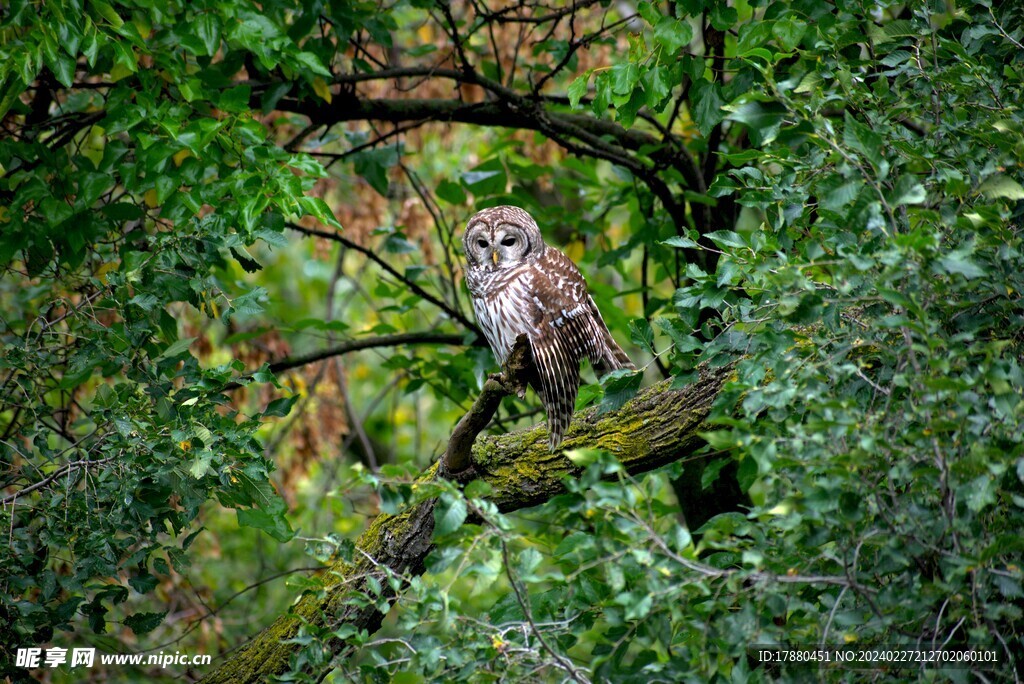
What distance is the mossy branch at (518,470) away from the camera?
3297 millimetres

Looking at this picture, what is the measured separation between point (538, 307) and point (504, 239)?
0.53m

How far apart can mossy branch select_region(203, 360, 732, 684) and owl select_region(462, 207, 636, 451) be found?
4.8 inches

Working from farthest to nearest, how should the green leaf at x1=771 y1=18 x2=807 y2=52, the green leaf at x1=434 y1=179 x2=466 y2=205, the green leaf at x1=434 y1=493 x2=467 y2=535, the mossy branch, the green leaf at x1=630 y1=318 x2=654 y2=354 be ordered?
the green leaf at x1=434 y1=179 x2=466 y2=205 → the mossy branch → the green leaf at x1=771 y1=18 x2=807 y2=52 → the green leaf at x1=630 y1=318 x2=654 y2=354 → the green leaf at x1=434 y1=493 x2=467 y2=535

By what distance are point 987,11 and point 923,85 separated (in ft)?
1.32

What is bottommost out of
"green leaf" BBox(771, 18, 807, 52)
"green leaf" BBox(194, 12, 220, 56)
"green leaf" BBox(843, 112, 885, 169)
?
"green leaf" BBox(843, 112, 885, 169)

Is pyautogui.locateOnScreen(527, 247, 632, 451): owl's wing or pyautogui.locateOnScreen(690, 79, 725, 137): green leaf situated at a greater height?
pyautogui.locateOnScreen(690, 79, 725, 137): green leaf

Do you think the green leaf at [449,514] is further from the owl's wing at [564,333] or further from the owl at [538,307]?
the owl's wing at [564,333]

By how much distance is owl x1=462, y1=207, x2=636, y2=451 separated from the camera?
367 cm

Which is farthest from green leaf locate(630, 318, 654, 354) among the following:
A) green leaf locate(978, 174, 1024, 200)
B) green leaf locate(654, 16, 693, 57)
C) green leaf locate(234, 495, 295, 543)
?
green leaf locate(234, 495, 295, 543)

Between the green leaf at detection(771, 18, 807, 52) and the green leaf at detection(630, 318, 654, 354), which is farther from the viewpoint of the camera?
the green leaf at detection(771, 18, 807, 52)

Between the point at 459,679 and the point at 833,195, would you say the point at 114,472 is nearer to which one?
the point at 459,679

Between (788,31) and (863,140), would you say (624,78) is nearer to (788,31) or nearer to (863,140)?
(788,31)

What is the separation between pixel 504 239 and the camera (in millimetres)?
4379

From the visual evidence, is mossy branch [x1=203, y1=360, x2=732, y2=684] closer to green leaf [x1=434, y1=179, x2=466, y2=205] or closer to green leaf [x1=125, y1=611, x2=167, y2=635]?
green leaf [x1=125, y1=611, x2=167, y2=635]
